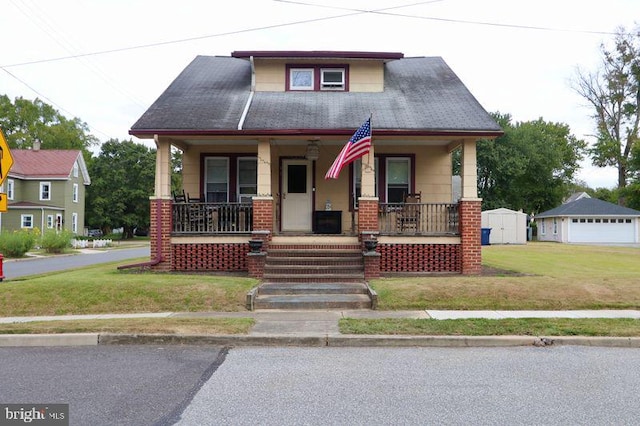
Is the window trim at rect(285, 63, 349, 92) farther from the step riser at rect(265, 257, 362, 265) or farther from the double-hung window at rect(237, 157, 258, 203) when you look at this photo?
the step riser at rect(265, 257, 362, 265)

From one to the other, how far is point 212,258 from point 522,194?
4399 centimetres

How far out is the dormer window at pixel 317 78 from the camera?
15.8 meters

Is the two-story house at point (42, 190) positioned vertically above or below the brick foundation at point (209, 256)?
above

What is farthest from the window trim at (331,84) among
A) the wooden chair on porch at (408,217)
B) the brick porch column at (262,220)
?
the brick porch column at (262,220)

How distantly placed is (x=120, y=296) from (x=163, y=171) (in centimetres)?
433

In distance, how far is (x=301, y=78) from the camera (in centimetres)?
1584

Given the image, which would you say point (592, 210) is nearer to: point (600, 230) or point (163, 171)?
point (600, 230)

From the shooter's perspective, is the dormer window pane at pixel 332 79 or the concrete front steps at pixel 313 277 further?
the dormer window pane at pixel 332 79

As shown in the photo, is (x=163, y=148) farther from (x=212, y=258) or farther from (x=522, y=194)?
(x=522, y=194)

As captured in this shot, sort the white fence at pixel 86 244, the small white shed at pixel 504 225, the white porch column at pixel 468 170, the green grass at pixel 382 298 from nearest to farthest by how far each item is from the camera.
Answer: the green grass at pixel 382 298
the white porch column at pixel 468 170
the small white shed at pixel 504 225
the white fence at pixel 86 244

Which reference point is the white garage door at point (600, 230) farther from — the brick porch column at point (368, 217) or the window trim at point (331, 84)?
the brick porch column at point (368, 217)

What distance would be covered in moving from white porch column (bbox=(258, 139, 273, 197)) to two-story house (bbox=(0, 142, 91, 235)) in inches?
1339

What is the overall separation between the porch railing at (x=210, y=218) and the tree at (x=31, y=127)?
55.9 metres

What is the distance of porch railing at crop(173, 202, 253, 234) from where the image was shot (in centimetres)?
1299
